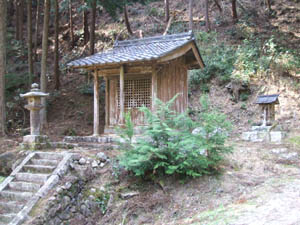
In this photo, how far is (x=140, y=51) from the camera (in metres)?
10.3

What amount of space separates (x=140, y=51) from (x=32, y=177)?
18.9 feet

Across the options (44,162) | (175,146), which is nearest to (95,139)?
(44,162)

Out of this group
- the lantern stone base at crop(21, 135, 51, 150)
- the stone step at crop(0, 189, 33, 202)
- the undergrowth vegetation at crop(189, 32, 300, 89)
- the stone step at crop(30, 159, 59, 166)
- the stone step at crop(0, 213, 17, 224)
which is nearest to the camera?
the stone step at crop(0, 213, 17, 224)

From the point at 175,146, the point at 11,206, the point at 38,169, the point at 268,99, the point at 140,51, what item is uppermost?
the point at 140,51

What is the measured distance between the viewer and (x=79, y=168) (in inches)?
289

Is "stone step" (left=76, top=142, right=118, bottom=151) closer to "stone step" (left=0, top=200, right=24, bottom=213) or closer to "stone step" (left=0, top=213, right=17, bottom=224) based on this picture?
"stone step" (left=0, top=200, right=24, bottom=213)

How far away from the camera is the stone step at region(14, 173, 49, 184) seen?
683cm

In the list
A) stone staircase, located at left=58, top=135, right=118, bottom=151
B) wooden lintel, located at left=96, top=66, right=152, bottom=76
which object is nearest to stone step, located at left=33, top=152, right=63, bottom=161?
stone staircase, located at left=58, top=135, right=118, bottom=151

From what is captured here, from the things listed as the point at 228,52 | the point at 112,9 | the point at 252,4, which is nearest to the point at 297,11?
the point at 252,4

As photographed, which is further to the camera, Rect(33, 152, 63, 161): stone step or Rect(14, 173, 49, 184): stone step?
Rect(33, 152, 63, 161): stone step

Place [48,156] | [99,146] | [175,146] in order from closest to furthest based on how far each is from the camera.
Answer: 1. [175,146]
2. [48,156]
3. [99,146]

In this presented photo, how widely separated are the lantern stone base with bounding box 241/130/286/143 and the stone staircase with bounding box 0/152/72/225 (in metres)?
6.99

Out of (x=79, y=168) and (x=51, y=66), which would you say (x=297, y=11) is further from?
(x=79, y=168)

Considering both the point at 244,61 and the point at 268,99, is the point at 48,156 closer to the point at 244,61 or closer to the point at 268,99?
the point at 268,99
